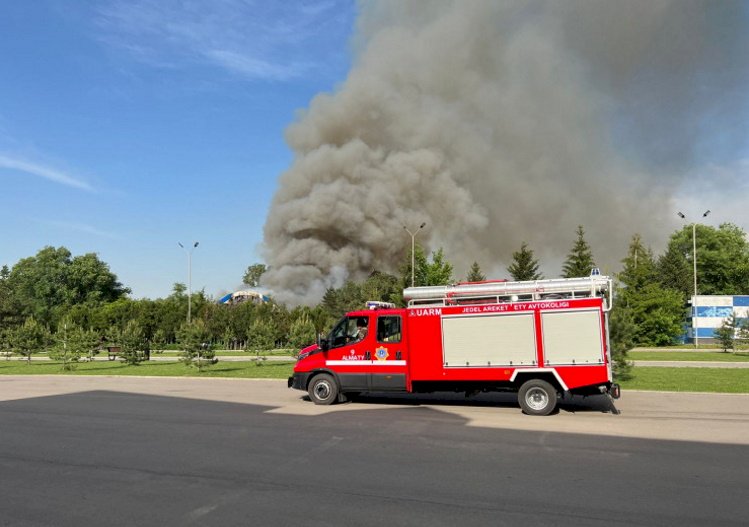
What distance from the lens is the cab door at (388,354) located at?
1312 cm

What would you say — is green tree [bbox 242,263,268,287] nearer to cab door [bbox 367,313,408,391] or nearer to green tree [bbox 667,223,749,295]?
green tree [bbox 667,223,749,295]

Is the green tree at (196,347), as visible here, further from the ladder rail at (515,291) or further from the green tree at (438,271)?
the green tree at (438,271)

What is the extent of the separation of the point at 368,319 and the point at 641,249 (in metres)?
71.9

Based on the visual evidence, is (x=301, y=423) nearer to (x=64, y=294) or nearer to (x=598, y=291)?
(x=598, y=291)

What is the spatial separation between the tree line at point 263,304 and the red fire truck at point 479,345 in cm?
358

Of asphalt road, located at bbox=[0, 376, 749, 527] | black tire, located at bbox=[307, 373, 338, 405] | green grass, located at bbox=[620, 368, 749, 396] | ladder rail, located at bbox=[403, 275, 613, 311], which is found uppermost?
ladder rail, located at bbox=[403, 275, 613, 311]

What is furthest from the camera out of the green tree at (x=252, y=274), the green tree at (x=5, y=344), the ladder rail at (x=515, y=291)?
the green tree at (x=252, y=274)

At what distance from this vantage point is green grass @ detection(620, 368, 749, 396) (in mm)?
16000

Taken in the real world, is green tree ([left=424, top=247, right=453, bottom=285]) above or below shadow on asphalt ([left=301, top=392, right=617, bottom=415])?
above

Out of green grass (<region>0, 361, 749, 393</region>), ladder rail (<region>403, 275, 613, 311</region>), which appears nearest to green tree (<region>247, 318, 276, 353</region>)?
green grass (<region>0, 361, 749, 393</region>)

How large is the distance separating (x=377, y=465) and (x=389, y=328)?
574cm

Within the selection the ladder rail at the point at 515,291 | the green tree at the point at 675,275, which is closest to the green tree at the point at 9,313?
the ladder rail at the point at 515,291

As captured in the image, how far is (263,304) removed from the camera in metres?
52.8

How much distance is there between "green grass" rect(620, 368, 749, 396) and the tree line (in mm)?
1448
